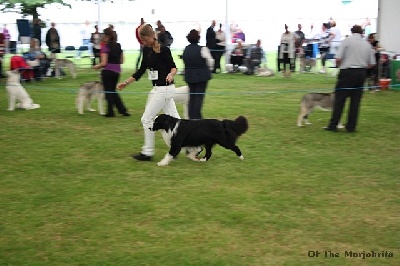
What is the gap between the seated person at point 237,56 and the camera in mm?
19859

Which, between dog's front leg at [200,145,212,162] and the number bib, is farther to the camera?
dog's front leg at [200,145,212,162]

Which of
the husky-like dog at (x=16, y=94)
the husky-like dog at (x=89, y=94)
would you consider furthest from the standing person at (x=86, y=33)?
the husky-like dog at (x=89, y=94)

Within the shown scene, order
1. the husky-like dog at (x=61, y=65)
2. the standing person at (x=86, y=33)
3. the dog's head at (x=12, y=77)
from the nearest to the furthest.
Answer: the dog's head at (x=12, y=77), the husky-like dog at (x=61, y=65), the standing person at (x=86, y=33)

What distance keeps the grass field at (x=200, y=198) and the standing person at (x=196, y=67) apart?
1.07 metres

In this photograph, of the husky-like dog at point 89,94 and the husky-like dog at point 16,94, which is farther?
the husky-like dog at point 16,94

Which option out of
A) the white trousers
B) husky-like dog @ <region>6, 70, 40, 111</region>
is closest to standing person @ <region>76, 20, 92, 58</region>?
husky-like dog @ <region>6, 70, 40, 111</region>

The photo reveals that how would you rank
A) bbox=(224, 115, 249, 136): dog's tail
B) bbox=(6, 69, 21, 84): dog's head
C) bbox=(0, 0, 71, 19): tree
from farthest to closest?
bbox=(0, 0, 71, 19): tree < bbox=(6, 69, 21, 84): dog's head < bbox=(224, 115, 249, 136): dog's tail

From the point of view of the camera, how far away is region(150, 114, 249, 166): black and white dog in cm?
695

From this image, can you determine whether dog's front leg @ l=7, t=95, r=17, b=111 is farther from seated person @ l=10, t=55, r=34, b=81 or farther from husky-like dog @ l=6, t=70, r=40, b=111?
seated person @ l=10, t=55, r=34, b=81

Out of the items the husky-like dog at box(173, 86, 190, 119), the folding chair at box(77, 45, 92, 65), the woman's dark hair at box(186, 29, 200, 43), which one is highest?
the woman's dark hair at box(186, 29, 200, 43)

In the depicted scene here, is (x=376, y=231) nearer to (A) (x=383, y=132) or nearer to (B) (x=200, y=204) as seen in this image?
(B) (x=200, y=204)

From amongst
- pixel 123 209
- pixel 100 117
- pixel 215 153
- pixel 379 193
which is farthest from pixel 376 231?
pixel 100 117

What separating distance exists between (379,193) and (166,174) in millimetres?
2678

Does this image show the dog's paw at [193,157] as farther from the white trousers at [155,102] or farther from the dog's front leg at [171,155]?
the white trousers at [155,102]
